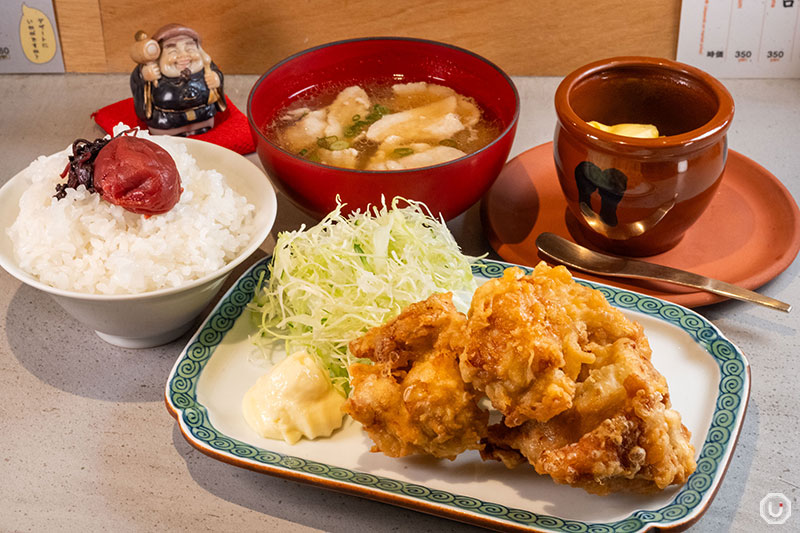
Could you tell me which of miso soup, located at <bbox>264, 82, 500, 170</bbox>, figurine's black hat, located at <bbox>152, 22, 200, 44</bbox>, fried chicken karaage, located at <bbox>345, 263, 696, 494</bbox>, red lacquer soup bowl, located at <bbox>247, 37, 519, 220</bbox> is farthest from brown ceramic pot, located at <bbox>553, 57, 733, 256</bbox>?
figurine's black hat, located at <bbox>152, 22, 200, 44</bbox>

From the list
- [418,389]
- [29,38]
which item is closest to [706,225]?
[418,389]

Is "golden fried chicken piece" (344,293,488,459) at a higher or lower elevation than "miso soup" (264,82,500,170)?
lower

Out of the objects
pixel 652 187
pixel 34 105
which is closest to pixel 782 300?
pixel 652 187

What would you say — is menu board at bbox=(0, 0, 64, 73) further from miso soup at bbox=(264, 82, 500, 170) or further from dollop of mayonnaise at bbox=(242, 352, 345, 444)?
dollop of mayonnaise at bbox=(242, 352, 345, 444)

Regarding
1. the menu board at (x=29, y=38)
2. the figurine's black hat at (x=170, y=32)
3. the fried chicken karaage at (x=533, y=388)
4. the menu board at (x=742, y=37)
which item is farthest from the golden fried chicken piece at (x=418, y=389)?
the menu board at (x=29, y=38)

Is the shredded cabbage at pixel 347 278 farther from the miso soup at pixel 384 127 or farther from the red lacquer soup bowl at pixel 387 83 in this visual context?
the miso soup at pixel 384 127

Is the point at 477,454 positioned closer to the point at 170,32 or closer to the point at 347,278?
the point at 347,278

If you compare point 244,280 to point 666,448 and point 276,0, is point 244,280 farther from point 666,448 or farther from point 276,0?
point 276,0
